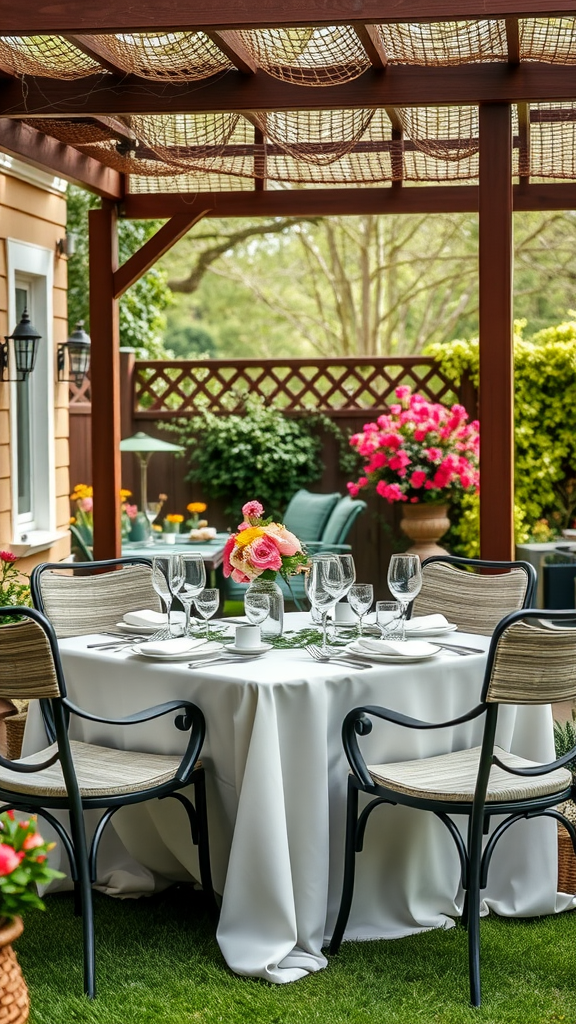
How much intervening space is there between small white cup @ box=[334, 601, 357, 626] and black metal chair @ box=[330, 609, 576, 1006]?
0.59 meters

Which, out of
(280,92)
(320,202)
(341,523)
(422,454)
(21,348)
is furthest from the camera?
(422,454)

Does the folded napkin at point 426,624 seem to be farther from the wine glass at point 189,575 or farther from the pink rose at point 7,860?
the pink rose at point 7,860

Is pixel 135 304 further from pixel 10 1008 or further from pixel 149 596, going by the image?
pixel 10 1008

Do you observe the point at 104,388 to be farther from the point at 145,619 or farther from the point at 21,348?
the point at 145,619

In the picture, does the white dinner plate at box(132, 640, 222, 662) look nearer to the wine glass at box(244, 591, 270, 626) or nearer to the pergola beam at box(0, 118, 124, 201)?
the wine glass at box(244, 591, 270, 626)

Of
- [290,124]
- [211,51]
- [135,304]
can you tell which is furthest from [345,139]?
[135,304]

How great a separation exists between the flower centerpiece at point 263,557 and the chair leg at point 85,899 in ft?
2.68

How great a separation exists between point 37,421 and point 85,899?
4075 mm

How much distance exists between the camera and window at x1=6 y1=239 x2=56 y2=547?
6312 millimetres

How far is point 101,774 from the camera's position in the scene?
291 centimetres

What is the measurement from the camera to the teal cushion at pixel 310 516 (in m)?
7.28

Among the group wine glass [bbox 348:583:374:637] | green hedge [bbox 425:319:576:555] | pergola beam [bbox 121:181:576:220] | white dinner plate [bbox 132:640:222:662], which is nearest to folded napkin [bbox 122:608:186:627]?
white dinner plate [bbox 132:640:222:662]

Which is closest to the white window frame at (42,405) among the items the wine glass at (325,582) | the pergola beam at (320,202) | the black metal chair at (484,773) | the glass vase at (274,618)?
the pergola beam at (320,202)

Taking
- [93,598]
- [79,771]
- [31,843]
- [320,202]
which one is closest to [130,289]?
[320,202]
